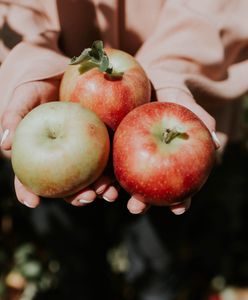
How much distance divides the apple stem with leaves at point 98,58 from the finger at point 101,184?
0.87ft

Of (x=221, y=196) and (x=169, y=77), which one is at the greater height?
(x=169, y=77)

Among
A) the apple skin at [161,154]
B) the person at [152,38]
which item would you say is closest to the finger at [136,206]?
the apple skin at [161,154]

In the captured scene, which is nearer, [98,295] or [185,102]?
[185,102]

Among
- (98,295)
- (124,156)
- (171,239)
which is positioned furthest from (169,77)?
(98,295)

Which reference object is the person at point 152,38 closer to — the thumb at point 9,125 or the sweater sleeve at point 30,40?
the sweater sleeve at point 30,40

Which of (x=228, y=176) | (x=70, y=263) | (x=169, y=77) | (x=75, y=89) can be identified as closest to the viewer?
(x=75, y=89)

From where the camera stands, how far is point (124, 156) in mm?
1255

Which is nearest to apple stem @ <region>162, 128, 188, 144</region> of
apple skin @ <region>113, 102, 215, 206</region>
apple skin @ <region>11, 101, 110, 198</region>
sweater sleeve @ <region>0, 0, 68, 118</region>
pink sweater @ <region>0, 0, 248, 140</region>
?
apple skin @ <region>113, 102, 215, 206</region>

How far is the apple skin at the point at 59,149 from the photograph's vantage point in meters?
1.20

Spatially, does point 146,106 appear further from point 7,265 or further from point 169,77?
point 7,265

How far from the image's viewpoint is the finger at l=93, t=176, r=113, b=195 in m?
1.29

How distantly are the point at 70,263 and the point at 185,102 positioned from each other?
1019 millimetres

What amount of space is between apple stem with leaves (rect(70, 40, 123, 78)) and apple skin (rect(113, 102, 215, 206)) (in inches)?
5.3

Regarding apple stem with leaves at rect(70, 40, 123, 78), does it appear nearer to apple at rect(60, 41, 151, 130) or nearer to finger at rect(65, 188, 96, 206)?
apple at rect(60, 41, 151, 130)
